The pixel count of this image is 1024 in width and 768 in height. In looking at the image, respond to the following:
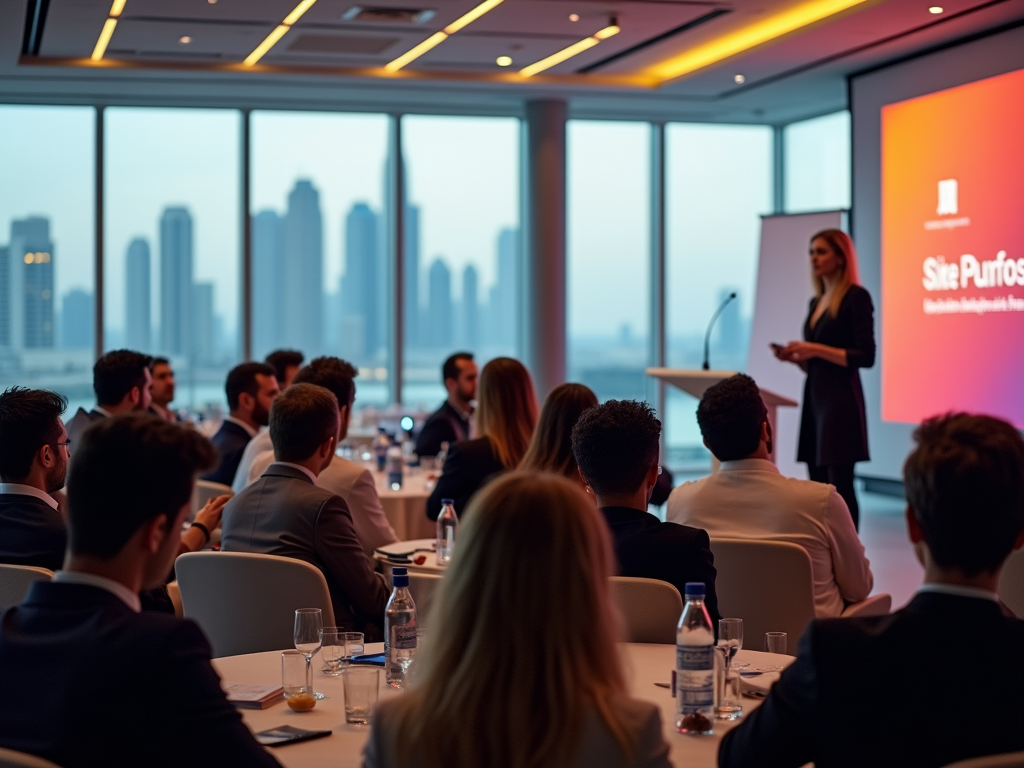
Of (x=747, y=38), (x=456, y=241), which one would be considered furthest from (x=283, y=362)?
(x=456, y=241)

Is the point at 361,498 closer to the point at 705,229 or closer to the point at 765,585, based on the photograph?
the point at 765,585

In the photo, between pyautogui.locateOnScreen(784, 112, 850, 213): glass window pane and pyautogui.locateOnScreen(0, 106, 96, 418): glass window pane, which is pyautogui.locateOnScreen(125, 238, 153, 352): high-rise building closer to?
pyautogui.locateOnScreen(0, 106, 96, 418): glass window pane

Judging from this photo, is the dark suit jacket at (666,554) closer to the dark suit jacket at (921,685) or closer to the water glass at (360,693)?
the water glass at (360,693)

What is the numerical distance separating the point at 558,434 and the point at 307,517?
935mm

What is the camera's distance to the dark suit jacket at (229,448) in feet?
20.1

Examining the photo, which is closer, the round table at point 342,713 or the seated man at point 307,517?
the round table at point 342,713

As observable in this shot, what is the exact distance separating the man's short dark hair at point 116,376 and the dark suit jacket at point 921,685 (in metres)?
4.50

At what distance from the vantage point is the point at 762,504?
12.3ft

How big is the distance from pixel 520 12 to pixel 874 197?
147 inches

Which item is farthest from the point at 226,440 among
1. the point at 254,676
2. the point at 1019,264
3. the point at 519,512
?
the point at 1019,264

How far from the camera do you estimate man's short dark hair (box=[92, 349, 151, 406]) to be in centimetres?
556

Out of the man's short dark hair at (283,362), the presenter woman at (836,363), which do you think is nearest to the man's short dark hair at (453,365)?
the man's short dark hair at (283,362)

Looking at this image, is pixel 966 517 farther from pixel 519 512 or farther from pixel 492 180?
pixel 492 180

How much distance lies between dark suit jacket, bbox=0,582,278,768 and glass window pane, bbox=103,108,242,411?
980cm
